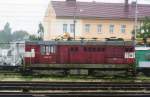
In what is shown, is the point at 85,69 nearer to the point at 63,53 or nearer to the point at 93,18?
the point at 63,53

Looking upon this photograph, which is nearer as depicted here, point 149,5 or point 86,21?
point 86,21

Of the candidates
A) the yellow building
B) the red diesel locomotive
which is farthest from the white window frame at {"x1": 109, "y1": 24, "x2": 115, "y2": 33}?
the red diesel locomotive

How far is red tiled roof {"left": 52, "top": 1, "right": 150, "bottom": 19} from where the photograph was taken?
71375 millimetres

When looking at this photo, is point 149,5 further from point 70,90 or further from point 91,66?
point 70,90

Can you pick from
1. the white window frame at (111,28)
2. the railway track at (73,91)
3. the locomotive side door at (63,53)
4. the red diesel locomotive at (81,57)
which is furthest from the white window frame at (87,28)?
the railway track at (73,91)

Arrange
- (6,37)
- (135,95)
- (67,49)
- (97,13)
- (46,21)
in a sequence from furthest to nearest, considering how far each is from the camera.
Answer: (6,37) < (46,21) < (97,13) < (67,49) < (135,95)

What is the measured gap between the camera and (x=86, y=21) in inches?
2847

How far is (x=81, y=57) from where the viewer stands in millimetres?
34594

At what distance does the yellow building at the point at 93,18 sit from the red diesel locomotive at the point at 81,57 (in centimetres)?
3511

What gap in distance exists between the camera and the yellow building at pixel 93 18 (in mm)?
71375

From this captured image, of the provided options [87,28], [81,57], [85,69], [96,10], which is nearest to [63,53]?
[81,57]

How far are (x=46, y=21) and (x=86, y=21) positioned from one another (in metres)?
11.9

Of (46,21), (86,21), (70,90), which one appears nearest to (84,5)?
(86,21)

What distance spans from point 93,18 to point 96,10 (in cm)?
130
